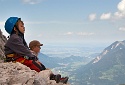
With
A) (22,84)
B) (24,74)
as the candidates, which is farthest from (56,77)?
(22,84)

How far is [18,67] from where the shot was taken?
33.7 ft

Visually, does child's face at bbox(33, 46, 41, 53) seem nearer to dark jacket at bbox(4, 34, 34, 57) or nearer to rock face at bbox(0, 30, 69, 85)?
dark jacket at bbox(4, 34, 34, 57)

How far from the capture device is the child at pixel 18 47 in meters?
11.6

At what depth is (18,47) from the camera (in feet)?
38.0

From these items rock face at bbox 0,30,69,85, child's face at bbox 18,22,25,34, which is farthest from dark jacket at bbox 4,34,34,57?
rock face at bbox 0,30,69,85

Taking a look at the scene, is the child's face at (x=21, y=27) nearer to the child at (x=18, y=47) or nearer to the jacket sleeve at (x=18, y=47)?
the child at (x=18, y=47)

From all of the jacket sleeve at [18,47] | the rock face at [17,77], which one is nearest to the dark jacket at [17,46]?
the jacket sleeve at [18,47]

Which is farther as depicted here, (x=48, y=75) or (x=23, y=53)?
(x=23, y=53)

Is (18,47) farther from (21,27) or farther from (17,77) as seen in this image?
(17,77)

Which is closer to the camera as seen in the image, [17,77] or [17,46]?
[17,77]

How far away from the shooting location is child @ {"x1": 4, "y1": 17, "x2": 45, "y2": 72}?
457 inches

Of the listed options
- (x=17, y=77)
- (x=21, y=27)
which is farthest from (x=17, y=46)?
(x=17, y=77)

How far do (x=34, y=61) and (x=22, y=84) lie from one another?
11.2 feet

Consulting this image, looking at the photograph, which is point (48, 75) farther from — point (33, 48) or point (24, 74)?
point (33, 48)
